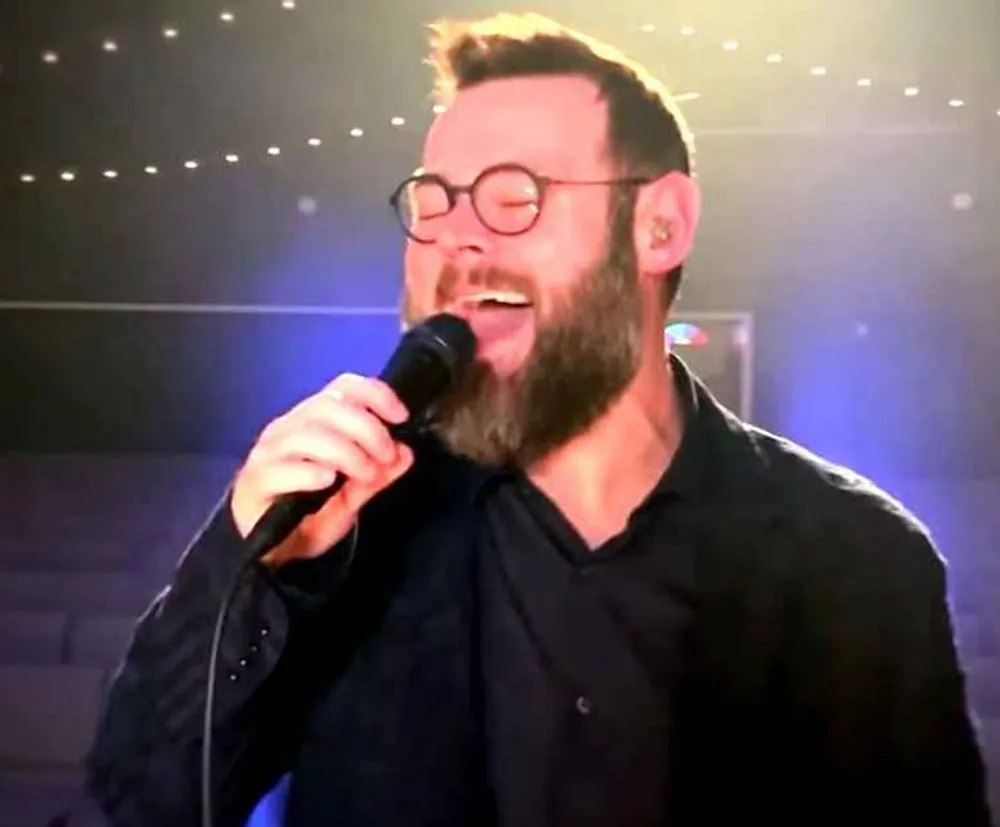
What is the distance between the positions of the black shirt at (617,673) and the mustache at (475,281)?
0.14m

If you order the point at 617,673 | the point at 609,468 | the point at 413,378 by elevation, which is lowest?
the point at 617,673

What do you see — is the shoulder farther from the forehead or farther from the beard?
the forehead

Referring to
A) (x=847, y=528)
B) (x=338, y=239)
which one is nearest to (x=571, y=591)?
(x=847, y=528)

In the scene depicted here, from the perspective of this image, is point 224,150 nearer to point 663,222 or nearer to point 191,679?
point 663,222

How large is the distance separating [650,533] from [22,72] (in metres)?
1.81

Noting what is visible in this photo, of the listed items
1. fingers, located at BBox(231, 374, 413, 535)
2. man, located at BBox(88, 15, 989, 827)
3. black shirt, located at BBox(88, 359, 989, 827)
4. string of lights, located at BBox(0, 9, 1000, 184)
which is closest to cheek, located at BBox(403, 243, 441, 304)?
man, located at BBox(88, 15, 989, 827)

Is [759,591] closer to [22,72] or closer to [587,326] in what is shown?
[587,326]

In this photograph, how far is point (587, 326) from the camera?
3.34ft

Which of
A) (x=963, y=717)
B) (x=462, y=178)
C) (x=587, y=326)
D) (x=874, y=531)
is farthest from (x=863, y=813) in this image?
(x=462, y=178)

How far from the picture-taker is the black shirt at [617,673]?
3.18ft

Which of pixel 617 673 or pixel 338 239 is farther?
pixel 338 239

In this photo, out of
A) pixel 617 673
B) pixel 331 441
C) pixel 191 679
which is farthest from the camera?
pixel 617 673

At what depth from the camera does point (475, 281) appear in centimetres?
99

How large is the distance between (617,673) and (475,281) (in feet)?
0.93
